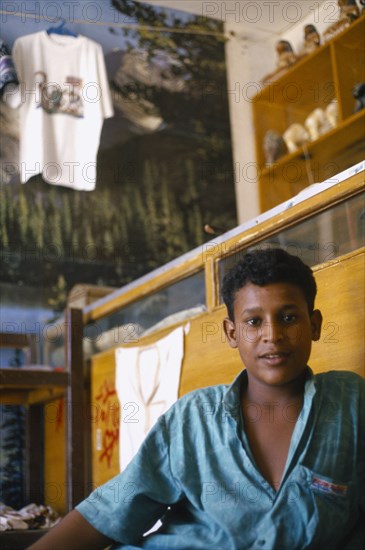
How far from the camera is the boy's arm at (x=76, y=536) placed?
1.33m

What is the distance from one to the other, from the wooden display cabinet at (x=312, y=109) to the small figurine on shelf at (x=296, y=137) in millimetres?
55

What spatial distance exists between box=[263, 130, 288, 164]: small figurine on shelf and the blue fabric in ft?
9.89

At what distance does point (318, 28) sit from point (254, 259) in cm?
326

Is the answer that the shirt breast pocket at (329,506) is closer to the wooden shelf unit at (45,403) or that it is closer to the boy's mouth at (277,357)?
the boy's mouth at (277,357)

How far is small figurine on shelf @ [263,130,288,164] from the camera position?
14.2ft

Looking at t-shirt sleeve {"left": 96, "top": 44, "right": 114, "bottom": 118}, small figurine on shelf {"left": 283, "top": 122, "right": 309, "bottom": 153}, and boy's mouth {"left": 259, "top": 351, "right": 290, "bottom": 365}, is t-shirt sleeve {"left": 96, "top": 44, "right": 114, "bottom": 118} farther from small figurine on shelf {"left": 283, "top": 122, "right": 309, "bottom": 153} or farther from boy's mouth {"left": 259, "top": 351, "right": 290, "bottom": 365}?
boy's mouth {"left": 259, "top": 351, "right": 290, "bottom": 365}

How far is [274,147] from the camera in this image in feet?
14.2

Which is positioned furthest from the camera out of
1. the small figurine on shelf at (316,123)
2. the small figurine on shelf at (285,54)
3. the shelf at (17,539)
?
the small figurine on shelf at (285,54)

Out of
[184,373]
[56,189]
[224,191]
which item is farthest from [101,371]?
[224,191]

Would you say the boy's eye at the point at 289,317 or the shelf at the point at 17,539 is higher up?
the boy's eye at the point at 289,317

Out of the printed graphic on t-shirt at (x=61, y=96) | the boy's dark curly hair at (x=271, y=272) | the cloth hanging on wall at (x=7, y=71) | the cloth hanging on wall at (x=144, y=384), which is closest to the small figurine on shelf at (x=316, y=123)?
the printed graphic on t-shirt at (x=61, y=96)

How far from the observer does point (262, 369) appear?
144 cm

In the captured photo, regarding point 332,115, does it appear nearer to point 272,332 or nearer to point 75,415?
A: point 75,415

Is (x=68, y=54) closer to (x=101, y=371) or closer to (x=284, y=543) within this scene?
(x=101, y=371)
